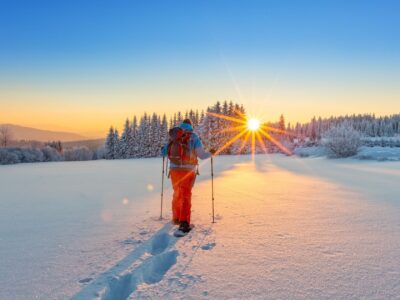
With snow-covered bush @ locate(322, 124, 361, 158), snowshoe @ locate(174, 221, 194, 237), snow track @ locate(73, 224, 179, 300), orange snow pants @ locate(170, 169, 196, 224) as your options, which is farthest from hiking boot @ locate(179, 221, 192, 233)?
snow-covered bush @ locate(322, 124, 361, 158)

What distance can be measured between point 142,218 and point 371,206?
18.7ft

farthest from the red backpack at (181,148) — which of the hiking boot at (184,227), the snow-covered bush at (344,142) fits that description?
the snow-covered bush at (344,142)

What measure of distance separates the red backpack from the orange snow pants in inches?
8.8

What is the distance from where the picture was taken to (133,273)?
10.3 feet

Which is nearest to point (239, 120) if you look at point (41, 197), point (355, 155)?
point (355, 155)

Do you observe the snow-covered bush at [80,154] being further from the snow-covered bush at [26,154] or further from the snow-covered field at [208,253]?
the snow-covered field at [208,253]

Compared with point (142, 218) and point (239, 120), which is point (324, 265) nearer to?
point (142, 218)

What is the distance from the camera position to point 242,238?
431 centimetres

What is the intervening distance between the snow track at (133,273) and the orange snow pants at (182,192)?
2.94ft

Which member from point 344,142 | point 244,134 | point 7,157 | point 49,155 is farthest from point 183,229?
point 244,134

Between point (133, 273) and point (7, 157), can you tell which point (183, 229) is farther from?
point (7, 157)

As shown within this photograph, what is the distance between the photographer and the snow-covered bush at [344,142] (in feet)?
93.4

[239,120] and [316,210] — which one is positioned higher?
[239,120]

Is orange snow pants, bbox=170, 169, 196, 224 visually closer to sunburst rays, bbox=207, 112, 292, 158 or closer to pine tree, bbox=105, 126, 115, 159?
sunburst rays, bbox=207, 112, 292, 158
